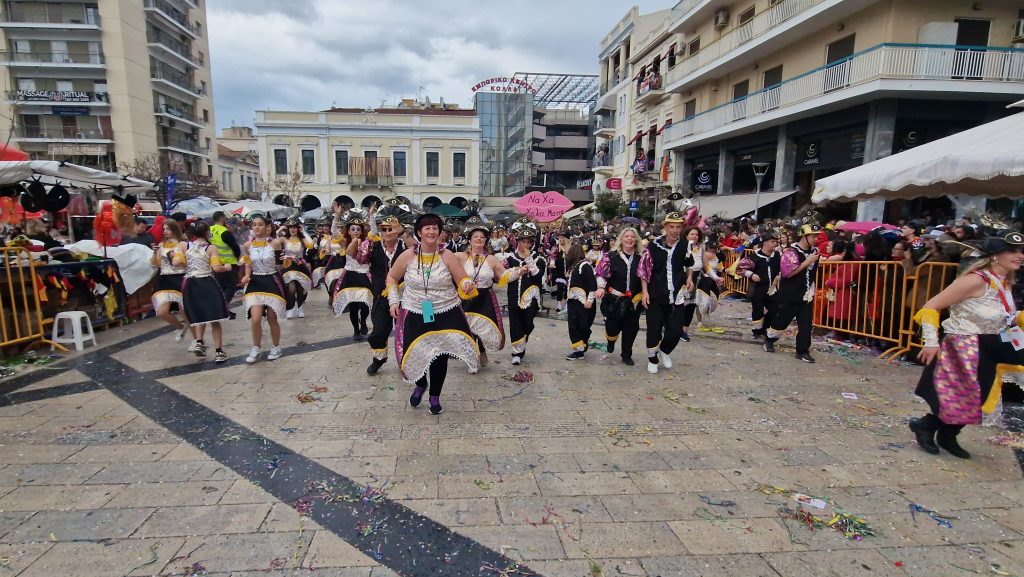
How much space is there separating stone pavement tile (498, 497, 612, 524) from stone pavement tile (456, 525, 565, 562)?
2.7 inches

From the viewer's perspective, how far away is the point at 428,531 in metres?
2.87

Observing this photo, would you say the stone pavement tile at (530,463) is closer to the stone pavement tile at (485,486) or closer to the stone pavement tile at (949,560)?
the stone pavement tile at (485,486)

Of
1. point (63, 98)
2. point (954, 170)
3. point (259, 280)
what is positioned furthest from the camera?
point (63, 98)

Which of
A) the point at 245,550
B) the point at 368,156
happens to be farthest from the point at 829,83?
the point at 368,156

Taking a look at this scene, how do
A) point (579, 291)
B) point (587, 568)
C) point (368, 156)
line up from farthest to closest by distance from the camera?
point (368, 156) → point (579, 291) → point (587, 568)

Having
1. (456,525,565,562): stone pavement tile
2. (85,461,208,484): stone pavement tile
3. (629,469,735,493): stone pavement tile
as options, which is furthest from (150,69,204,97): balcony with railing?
(629,469,735,493): stone pavement tile

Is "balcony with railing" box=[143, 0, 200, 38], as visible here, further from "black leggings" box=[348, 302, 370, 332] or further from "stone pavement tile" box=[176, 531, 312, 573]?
"stone pavement tile" box=[176, 531, 312, 573]

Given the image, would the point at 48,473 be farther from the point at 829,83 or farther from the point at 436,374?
the point at 829,83

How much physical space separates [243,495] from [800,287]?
6.50 metres

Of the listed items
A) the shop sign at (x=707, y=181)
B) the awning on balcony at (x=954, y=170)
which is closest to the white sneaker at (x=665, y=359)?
the awning on balcony at (x=954, y=170)

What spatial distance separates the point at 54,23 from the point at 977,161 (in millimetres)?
47227

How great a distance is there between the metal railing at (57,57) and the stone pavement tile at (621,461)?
43348 millimetres

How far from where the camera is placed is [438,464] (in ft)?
12.0

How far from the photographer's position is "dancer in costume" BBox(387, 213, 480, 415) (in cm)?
438
